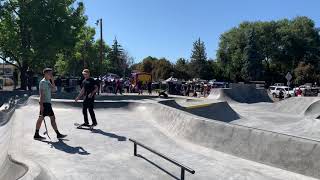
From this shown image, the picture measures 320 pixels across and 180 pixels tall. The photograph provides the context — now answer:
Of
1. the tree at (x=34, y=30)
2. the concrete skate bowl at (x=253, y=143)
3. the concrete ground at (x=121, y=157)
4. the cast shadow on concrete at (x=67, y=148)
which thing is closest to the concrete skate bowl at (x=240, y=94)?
the tree at (x=34, y=30)

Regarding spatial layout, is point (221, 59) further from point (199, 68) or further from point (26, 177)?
point (26, 177)

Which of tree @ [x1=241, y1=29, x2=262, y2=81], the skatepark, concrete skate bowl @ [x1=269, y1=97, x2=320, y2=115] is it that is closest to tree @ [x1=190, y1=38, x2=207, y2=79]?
tree @ [x1=241, y1=29, x2=262, y2=81]

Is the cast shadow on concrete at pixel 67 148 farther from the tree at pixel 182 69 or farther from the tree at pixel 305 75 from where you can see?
the tree at pixel 182 69

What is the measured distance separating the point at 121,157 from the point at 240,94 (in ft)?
97.8

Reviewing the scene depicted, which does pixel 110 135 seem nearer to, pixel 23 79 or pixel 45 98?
pixel 45 98

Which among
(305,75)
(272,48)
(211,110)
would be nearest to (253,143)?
(211,110)

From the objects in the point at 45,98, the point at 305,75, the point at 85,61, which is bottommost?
the point at 45,98

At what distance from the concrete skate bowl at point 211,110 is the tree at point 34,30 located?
72.2ft

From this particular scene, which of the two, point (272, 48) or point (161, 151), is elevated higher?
point (272, 48)

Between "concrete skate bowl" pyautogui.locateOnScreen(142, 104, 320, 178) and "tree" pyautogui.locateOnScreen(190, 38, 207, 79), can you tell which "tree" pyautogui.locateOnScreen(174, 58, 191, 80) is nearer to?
"tree" pyautogui.locateOnScreen(190, 38, 207, 79)

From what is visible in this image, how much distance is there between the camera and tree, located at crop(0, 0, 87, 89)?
3853cm

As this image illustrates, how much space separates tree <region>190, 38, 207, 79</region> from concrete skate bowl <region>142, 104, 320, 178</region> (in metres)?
79.6

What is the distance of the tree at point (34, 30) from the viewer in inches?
1517

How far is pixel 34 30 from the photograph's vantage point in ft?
127
